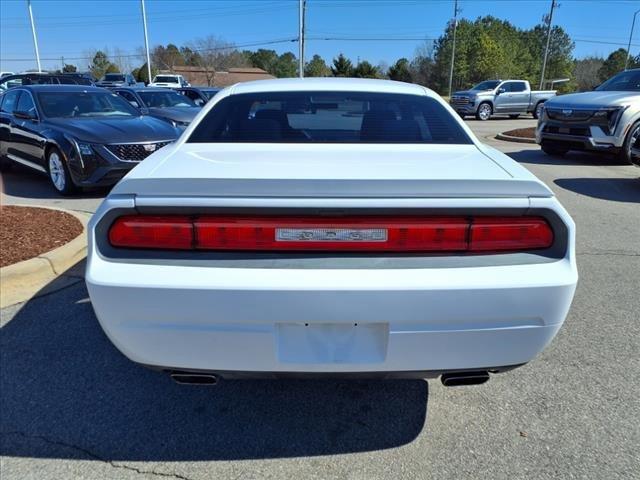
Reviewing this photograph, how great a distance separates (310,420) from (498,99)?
2381cm

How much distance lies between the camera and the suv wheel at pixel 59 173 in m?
6.90

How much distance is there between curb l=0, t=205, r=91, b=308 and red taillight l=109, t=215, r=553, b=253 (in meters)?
2.33

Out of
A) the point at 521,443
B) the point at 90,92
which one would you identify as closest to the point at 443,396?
the point at 521,443

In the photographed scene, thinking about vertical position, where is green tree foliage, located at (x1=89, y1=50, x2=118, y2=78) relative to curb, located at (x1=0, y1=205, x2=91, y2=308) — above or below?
above

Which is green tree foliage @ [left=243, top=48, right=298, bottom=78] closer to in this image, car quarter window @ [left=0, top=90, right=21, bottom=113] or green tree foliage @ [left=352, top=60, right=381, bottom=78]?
green tree foliage @ [left=352, top=60, right=381, bottom=78]

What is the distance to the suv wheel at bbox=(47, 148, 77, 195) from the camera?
6902mm

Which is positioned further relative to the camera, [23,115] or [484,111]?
[484,111]

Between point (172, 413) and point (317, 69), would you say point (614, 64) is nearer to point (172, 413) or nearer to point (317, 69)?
point (317, 69)

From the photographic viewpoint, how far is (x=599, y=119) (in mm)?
9180

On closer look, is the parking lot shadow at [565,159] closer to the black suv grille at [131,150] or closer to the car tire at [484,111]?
the black suv grille at [131,150]

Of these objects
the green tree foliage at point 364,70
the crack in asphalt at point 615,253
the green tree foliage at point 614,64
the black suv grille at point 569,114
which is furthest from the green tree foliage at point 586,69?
the crack in asphalt at point 615,253

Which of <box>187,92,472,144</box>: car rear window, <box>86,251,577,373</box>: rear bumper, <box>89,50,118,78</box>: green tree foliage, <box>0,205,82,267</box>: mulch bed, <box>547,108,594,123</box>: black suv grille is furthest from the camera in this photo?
<box>89,50,118,78</box>: green tree foliage

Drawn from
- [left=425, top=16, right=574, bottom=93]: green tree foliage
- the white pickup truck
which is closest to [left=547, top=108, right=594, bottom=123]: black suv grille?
the white pickup truck

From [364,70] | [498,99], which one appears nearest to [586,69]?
[364,70]
